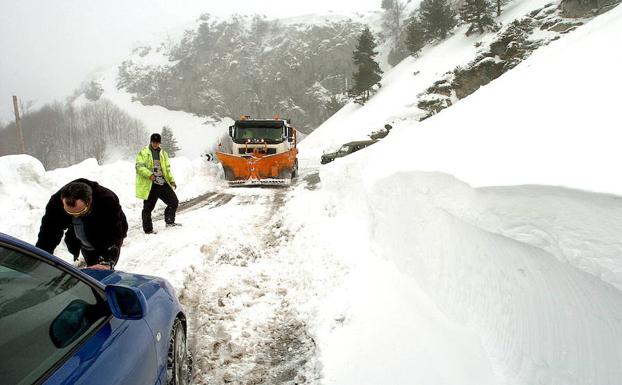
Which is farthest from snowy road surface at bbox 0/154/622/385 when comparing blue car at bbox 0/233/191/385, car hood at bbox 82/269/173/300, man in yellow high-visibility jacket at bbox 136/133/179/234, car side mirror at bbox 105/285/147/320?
car side mirror at bbox 105/285/147/320

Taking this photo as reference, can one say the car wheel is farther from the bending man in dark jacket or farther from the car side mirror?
the bending man in dark jacket

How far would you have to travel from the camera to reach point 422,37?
44531 millimetres

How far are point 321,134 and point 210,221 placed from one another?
33.3 meters

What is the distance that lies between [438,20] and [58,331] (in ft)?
160

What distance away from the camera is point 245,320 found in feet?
13.0

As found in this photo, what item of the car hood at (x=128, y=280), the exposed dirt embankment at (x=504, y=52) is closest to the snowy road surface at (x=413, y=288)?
the car hood at (x=128, y=280)

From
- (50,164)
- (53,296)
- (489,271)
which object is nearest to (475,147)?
(489,271)

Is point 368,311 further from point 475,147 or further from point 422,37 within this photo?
point 422,37

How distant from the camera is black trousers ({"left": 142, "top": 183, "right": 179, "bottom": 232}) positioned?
23.3ft

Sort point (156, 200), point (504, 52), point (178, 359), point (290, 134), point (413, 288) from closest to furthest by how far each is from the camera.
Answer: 1. point (178, 359)
2. point (413, 288)
3. point (156, 200)
4. point (290, 134)
5. point (504, 52)

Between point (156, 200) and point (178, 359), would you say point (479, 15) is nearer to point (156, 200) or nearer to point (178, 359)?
point (156, 200)

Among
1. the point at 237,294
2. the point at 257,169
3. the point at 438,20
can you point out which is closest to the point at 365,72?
the point at 438,20

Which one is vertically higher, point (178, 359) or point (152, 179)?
point (152, 179)

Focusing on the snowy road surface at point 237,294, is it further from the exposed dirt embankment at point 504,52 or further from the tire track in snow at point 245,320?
the exposed dirt embankment at point 504,52
